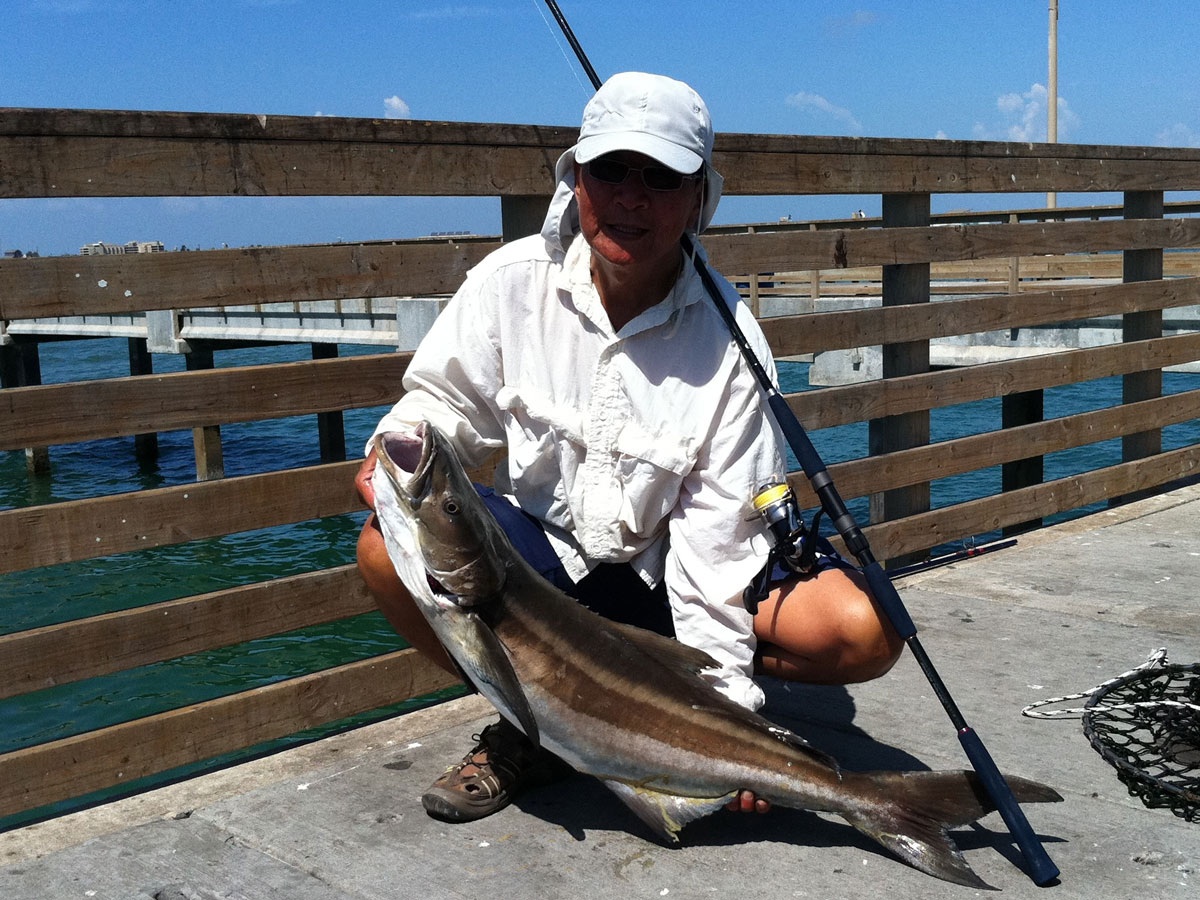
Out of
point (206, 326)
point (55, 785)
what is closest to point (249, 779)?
point (55, 785)

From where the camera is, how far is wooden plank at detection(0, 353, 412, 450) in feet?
10.9

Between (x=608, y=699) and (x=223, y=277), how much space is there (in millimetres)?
1705

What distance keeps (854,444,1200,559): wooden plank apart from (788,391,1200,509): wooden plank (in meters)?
0.17

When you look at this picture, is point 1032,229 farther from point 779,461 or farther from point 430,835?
point 430,835

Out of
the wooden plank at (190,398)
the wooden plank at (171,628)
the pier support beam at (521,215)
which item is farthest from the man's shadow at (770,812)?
the pier support beam at (521,215)

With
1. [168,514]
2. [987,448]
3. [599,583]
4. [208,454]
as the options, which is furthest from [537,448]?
[208,454]

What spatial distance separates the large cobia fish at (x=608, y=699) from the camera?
106 inches

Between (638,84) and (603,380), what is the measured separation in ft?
2.35

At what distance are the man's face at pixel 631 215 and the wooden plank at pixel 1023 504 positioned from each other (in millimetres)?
2750

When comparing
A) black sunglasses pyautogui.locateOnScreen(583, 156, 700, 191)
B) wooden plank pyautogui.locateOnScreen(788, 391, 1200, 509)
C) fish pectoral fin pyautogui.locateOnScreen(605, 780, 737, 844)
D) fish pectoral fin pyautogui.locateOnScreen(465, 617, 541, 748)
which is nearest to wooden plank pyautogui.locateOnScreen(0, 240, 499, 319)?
black sunglasses pyautogui.locateOnScreen(583, 156, 700, 191)

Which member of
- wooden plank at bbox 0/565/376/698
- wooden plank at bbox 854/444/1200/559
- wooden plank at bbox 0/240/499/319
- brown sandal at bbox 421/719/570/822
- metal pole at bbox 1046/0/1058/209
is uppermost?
metal pole at bbox 1046/0/1058/209

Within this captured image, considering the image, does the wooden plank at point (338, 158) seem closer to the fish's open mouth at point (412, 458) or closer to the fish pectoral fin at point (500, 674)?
the fish's open mouth at point (412, 458)

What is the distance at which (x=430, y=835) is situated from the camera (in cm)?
302

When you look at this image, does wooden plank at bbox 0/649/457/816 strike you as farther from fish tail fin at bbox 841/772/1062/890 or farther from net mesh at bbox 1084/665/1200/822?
net mesh at bbox 1084/665/1200/822
